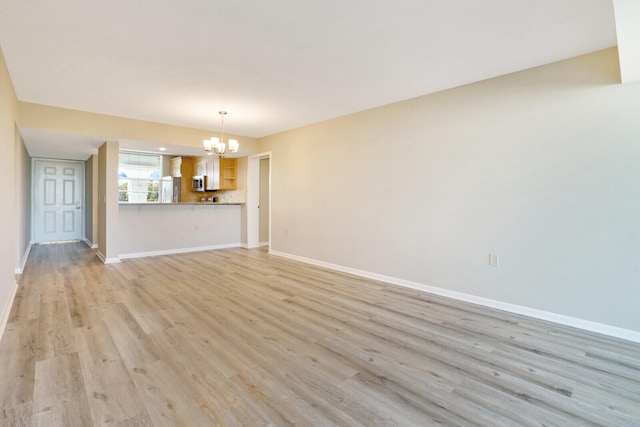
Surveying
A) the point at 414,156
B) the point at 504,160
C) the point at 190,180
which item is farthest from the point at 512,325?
the point at 190,180

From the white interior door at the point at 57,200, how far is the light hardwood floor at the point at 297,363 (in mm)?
4922

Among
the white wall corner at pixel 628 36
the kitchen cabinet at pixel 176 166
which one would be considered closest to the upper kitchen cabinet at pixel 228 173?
the kitchen cabinet at pixel 176 166

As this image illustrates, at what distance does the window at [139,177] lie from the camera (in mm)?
8688

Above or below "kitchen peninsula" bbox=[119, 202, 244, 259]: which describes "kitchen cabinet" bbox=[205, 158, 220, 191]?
above

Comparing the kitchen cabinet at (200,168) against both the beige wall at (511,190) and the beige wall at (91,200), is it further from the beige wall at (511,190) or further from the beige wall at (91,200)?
the beige wall at (511,190)

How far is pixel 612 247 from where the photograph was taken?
2.69 m

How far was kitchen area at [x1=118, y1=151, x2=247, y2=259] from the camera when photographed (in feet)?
19.4

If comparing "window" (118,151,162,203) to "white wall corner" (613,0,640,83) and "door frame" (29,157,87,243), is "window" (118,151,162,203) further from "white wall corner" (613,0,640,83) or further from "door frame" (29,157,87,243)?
"white wall corner" (613,0,640,83)

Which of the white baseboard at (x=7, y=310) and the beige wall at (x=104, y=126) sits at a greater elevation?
the beige wall at (x=104, y=126)

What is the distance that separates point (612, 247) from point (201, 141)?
601 cm

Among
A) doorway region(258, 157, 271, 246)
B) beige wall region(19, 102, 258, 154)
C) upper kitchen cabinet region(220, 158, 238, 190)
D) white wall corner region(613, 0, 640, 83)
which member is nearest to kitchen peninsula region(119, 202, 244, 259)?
doorway region(258, 157, 271, 246)

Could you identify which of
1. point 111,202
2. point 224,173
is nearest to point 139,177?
point 224,173

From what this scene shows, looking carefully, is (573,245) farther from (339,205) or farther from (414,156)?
(339,205)

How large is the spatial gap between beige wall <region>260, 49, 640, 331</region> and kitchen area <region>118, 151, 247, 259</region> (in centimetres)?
326
